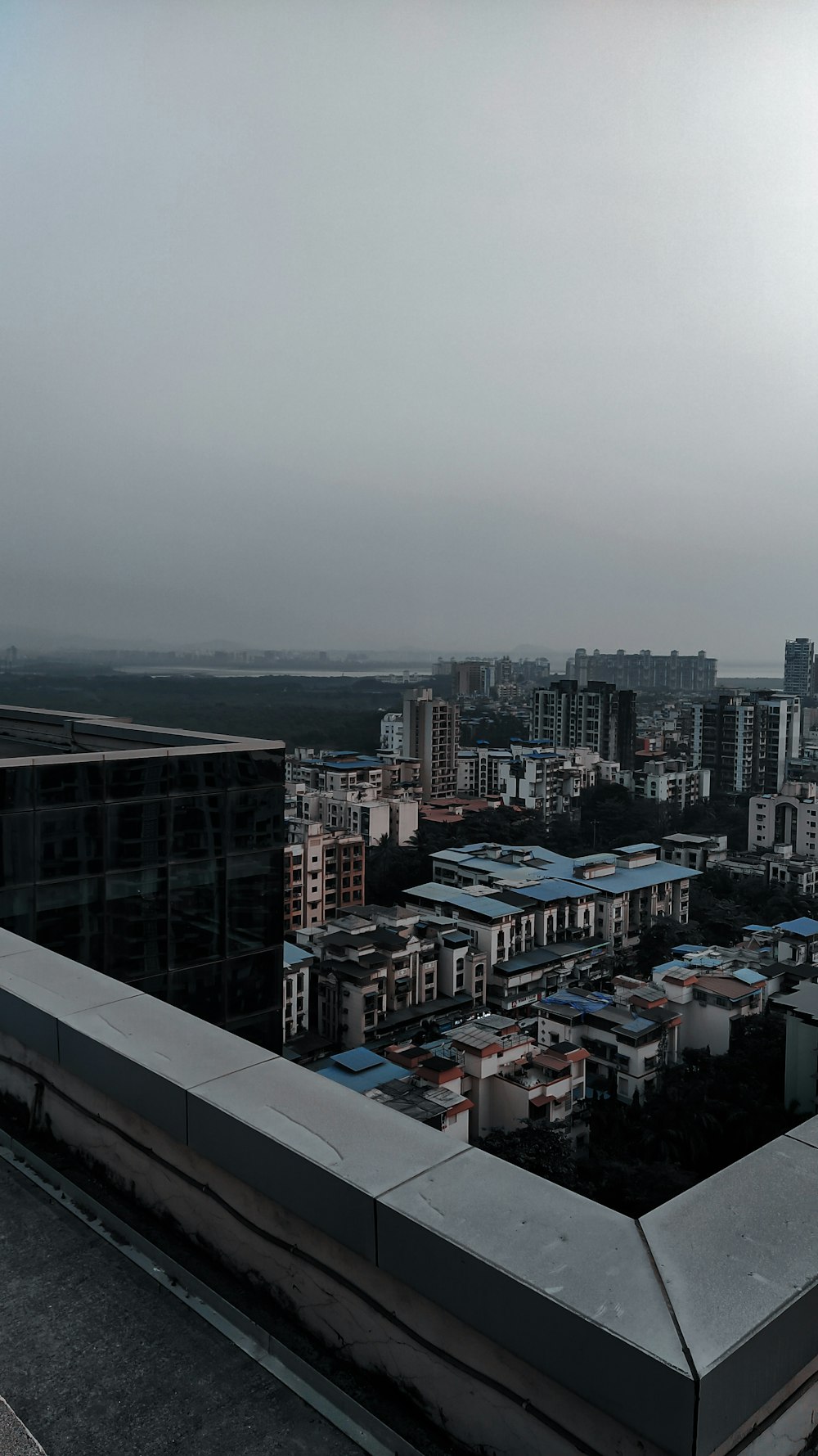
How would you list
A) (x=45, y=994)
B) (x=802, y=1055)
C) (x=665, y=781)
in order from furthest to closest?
1. (x=665, y=781)
2. (x=802, y=1055)
3. (x=45, y=994)

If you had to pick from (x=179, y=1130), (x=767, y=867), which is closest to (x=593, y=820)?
(x=767, y=867)

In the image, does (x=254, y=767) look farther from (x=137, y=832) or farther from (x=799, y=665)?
(x=799, y=665)

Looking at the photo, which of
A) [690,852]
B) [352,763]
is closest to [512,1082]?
[690,852]

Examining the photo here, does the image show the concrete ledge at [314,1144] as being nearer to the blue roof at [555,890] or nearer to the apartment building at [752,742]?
the blue roof at [555,890]

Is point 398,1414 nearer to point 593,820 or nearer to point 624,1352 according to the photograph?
point 624,1352

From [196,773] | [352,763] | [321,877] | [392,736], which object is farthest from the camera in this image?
[392,736]

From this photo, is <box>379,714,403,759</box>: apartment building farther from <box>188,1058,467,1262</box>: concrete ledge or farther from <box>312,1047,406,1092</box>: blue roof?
<box>188,1058,467,1262</box>: concrete ledge

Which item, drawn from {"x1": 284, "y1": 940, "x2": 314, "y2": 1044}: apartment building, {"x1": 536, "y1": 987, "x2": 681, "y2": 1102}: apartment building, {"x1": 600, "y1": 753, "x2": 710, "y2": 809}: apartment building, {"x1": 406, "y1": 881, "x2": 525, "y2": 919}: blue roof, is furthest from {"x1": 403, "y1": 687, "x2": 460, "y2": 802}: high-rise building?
{"x1": 536, "y1": 987, "x2": 681, "y2": 1102}: apartment building
